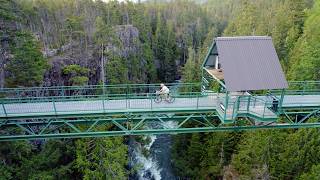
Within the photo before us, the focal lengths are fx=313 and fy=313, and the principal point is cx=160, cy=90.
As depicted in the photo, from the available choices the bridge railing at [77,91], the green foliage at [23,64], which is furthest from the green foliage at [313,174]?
the green foliage at [23,64]

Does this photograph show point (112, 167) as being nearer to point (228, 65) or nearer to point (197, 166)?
point (197, 166)

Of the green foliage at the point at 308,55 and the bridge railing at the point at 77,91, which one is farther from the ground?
the green foliage at the point at 308,55

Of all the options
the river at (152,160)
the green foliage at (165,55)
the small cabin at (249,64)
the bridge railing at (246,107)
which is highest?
the small cabin at (249,64)

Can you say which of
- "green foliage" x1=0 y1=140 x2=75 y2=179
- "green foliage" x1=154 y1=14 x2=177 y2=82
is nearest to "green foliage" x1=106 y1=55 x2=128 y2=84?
"green foliage" x1=0 y1=140 x2=75 y2=179

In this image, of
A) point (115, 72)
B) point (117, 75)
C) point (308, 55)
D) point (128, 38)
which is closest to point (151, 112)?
point (308, 55)

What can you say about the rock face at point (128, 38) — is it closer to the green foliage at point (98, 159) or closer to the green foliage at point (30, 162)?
the green foliage at point (98, 159)

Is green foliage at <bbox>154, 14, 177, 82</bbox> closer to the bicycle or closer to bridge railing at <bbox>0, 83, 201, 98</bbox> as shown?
bridge railing at <bbox>0, 83, 201, 98</bbox>

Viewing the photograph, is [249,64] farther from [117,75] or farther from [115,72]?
[117,75]
